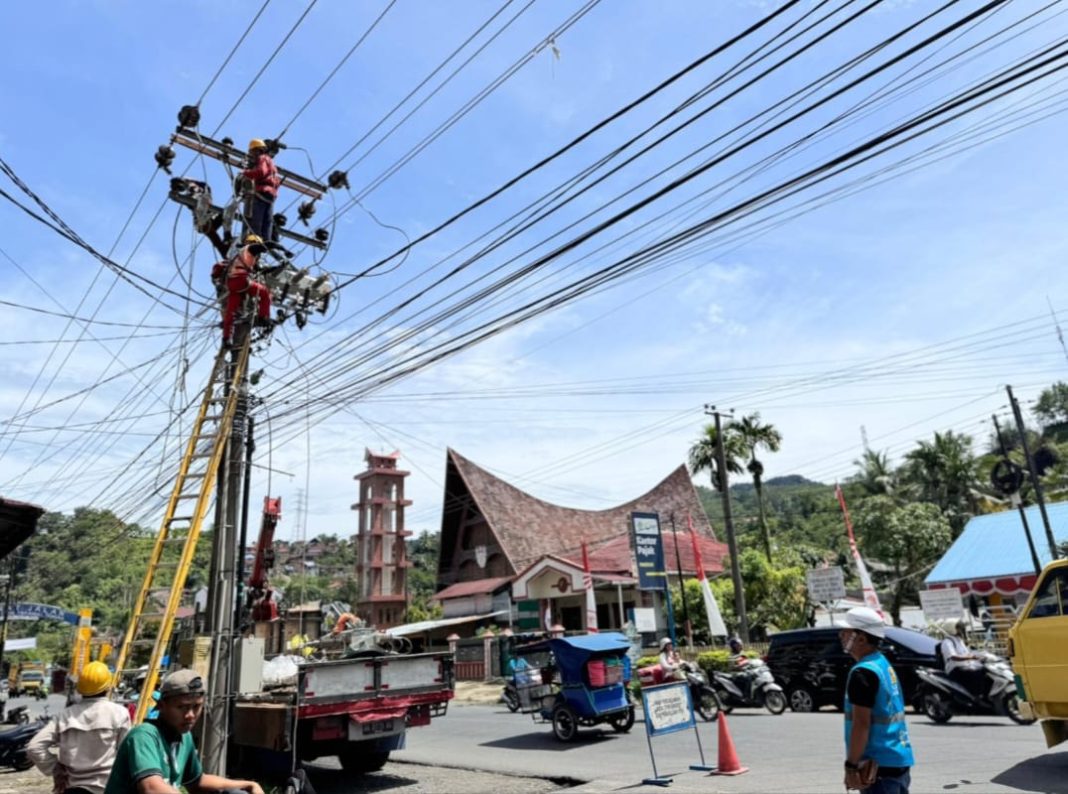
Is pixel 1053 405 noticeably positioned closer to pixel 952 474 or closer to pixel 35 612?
pixel 952 474

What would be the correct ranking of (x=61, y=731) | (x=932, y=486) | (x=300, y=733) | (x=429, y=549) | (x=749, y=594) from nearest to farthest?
(x=61, y=731) → (x=300, y=733) → (x=749, y=594) → (x=932, y=486) → (x=429, y=549)

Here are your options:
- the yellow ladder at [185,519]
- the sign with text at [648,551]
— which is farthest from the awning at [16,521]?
the sign with text at [648,551]

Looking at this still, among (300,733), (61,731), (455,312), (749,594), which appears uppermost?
(455,312)

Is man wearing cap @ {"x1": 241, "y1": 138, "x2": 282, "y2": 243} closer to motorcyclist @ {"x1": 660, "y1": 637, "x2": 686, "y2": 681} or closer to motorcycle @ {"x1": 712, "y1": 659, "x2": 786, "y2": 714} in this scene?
motorcyclist @ {"x1": 660, "y1": 637, "x2": 686, "y2": 681}

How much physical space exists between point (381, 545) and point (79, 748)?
45231 mm

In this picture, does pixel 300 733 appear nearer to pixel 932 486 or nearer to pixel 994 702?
pixel 994 702

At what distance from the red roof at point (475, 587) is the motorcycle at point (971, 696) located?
84.7 ft

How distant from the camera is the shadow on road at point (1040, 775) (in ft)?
23.4

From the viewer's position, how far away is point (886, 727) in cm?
396

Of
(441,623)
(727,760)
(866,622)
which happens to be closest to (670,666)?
(727,760)

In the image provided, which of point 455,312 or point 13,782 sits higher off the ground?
point 455,312

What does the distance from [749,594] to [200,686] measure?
2811cm

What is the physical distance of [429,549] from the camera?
99875 mm

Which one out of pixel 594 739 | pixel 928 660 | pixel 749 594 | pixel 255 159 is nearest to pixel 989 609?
pixel 749 594
